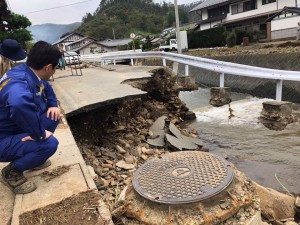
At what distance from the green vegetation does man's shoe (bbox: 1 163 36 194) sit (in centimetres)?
7304

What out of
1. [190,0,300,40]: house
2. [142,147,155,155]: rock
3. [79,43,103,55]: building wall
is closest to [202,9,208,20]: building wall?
[190,0,300,40]: house

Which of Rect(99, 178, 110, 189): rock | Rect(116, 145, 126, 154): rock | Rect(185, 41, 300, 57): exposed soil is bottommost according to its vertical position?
Rect(116, 145, 126, 154): rock

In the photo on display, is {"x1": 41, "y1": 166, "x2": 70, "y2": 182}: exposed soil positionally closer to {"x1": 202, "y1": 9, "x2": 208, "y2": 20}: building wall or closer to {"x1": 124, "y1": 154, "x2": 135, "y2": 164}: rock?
{"x1": 124, "y1": 154, "x2": 135, "y2": 164}: rock

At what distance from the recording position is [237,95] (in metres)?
13.2

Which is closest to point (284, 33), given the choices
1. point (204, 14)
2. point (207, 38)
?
point (207, 38)

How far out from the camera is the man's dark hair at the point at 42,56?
2648mm

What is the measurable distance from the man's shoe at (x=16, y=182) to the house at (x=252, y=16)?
24.4m

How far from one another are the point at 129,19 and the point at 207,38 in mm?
62123

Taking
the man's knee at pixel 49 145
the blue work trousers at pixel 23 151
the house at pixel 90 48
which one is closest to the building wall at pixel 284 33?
the man's knee at pixel 49 145

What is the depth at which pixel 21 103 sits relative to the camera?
232 cm

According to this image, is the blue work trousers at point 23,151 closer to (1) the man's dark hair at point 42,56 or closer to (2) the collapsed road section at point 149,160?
(1) the man's dark hair at point 42,56

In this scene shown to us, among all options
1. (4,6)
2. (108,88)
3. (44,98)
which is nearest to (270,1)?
(4,6)

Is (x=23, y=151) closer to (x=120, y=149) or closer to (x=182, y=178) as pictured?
(x=182, y=178)

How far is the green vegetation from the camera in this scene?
7875 centimetres
